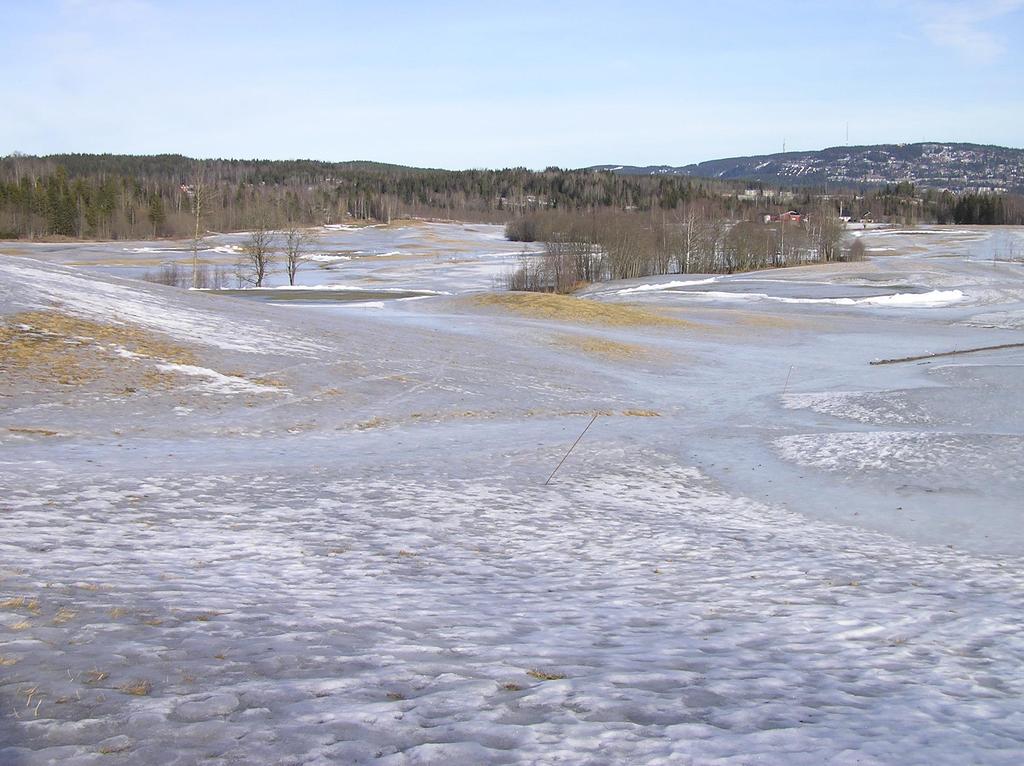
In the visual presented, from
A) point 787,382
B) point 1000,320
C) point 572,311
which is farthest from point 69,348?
point 1000,320

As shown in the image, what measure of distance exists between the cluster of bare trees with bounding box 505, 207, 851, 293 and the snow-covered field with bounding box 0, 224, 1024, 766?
162 feet

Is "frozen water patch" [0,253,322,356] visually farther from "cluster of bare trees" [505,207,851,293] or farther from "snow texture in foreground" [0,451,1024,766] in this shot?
"cluster of bare trees" [505,207,851,293]

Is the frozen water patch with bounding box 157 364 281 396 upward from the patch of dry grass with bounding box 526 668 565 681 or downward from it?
upward

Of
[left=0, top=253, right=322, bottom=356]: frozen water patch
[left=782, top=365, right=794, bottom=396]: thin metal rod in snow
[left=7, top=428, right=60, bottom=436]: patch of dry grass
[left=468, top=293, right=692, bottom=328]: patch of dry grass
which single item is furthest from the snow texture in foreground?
[left=468, top=293, right=692, bottom=328]: patch of dry grass

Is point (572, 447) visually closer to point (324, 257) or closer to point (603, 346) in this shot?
point (603, 346)

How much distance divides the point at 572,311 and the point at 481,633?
37791mm

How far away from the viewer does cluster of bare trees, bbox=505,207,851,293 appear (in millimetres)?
78312

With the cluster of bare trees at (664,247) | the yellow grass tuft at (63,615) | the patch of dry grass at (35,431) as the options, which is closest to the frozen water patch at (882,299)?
the cluster of bare trees at (664,247)

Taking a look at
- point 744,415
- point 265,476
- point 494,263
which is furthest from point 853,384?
point 494,263

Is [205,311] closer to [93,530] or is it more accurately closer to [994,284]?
[93,530]

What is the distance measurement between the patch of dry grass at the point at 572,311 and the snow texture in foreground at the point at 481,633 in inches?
1186

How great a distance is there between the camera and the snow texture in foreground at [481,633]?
530cm

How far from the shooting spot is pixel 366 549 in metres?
10.3

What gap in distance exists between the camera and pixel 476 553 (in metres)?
10.6
